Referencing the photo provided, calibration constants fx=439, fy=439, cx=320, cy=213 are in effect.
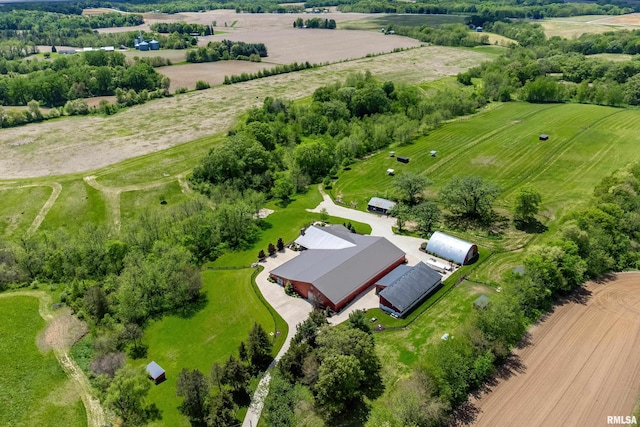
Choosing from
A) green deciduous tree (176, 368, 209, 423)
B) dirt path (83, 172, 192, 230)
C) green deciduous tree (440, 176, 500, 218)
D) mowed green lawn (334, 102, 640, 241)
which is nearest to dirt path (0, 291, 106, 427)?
green deciduous tree (176, 368, 209, 423)

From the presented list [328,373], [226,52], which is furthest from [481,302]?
[226,52]

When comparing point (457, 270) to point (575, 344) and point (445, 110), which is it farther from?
A: point (445, 110)

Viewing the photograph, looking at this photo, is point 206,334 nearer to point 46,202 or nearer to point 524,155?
point 46,202

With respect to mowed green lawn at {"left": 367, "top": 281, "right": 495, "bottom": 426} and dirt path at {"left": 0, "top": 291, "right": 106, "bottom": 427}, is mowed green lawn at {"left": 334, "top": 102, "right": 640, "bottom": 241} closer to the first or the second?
mowed green lawn at {"left": 367, "top": 281, "right": 495, "bottom": 426}

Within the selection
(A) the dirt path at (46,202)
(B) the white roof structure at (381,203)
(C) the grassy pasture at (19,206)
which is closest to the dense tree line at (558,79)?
(B) the white roof structure at (381,203)

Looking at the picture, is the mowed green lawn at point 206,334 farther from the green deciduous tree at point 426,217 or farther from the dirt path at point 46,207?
the dirt path at point 46,207

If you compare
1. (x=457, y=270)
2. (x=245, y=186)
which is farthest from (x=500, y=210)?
(x=245, y=186)
